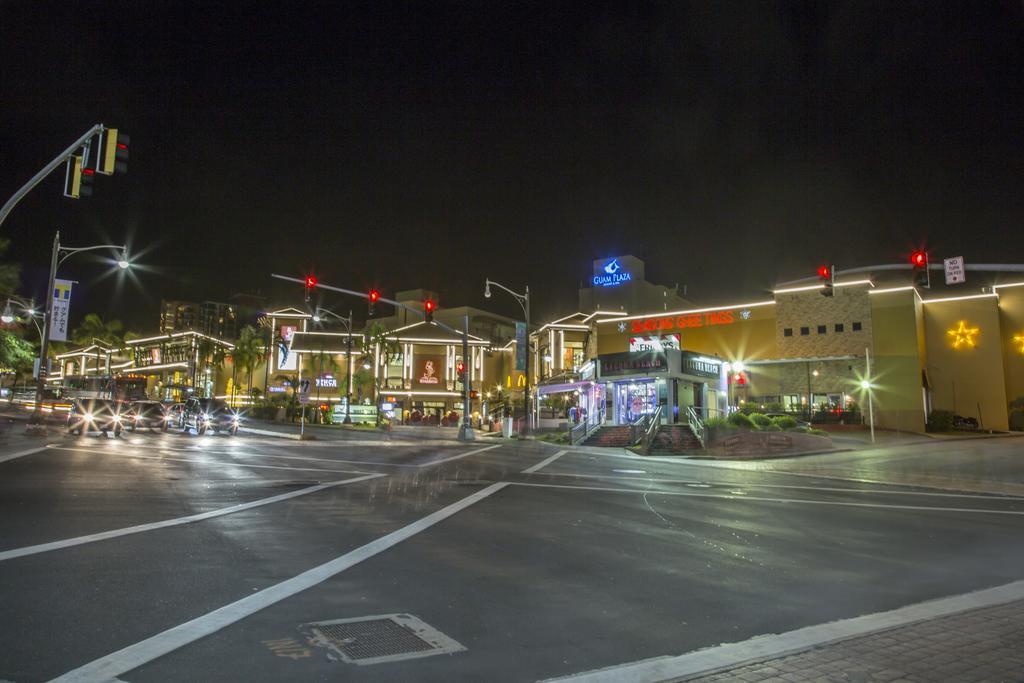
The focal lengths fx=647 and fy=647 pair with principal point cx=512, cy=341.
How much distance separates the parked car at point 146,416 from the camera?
3288 cm

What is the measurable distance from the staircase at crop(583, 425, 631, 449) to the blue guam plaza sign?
5161 cm

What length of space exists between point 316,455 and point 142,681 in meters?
18.8

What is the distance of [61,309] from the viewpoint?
3512 centimetres

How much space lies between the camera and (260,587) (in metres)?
6.11

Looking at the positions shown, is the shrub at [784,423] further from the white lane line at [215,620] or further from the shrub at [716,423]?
the white lane line at [215,620]

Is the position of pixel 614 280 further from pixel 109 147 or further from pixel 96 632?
pixel 96 632

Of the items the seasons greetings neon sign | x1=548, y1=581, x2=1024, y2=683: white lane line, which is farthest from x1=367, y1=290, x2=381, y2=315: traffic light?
the seasons greetings neon sign

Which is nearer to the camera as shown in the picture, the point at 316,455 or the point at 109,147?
the point at 109,147

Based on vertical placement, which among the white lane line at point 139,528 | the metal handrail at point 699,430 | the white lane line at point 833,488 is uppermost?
the metal handrail at point 699,430

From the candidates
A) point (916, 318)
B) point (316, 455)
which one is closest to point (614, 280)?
point (916, 318)

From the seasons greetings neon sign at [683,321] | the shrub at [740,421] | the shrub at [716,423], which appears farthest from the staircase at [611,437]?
the seasons greetings neon sign at [683,321]

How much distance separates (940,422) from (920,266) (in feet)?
112

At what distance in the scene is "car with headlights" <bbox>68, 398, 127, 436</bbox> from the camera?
95.0 ft

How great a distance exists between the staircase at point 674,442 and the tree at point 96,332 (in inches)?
3978
